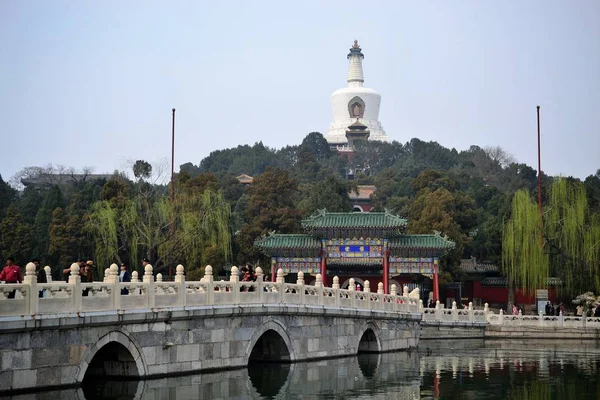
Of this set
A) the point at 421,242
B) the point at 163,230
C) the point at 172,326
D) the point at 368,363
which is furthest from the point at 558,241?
the point at 172,326

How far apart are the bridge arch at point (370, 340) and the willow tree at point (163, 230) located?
36.9 ft

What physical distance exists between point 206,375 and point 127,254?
65.0 feet

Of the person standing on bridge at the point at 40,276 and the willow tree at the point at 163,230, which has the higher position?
the willow tree at the point at 163,230

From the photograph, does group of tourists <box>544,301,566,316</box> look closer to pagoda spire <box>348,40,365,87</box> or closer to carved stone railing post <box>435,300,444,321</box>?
carved stone railing post <box>435,300,444,321</box>

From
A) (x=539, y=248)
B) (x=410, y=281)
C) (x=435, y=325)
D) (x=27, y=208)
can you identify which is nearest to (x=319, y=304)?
(x=435, y=325)

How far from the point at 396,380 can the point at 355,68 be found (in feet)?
266

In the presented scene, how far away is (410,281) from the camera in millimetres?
46938

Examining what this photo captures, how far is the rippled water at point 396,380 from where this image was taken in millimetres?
20156

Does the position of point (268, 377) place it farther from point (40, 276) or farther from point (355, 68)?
point (355, 68)

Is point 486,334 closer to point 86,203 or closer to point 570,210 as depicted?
point 570,210

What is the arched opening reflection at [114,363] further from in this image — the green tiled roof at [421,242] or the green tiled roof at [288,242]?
the green tiled roof at [421,242]

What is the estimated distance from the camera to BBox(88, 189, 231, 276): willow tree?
132ft

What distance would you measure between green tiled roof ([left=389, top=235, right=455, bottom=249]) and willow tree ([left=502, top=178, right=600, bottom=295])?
7.79 ft

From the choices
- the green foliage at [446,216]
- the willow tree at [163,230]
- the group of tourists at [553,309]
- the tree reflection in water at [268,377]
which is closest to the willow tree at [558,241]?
the group of tourists at [553,309]
